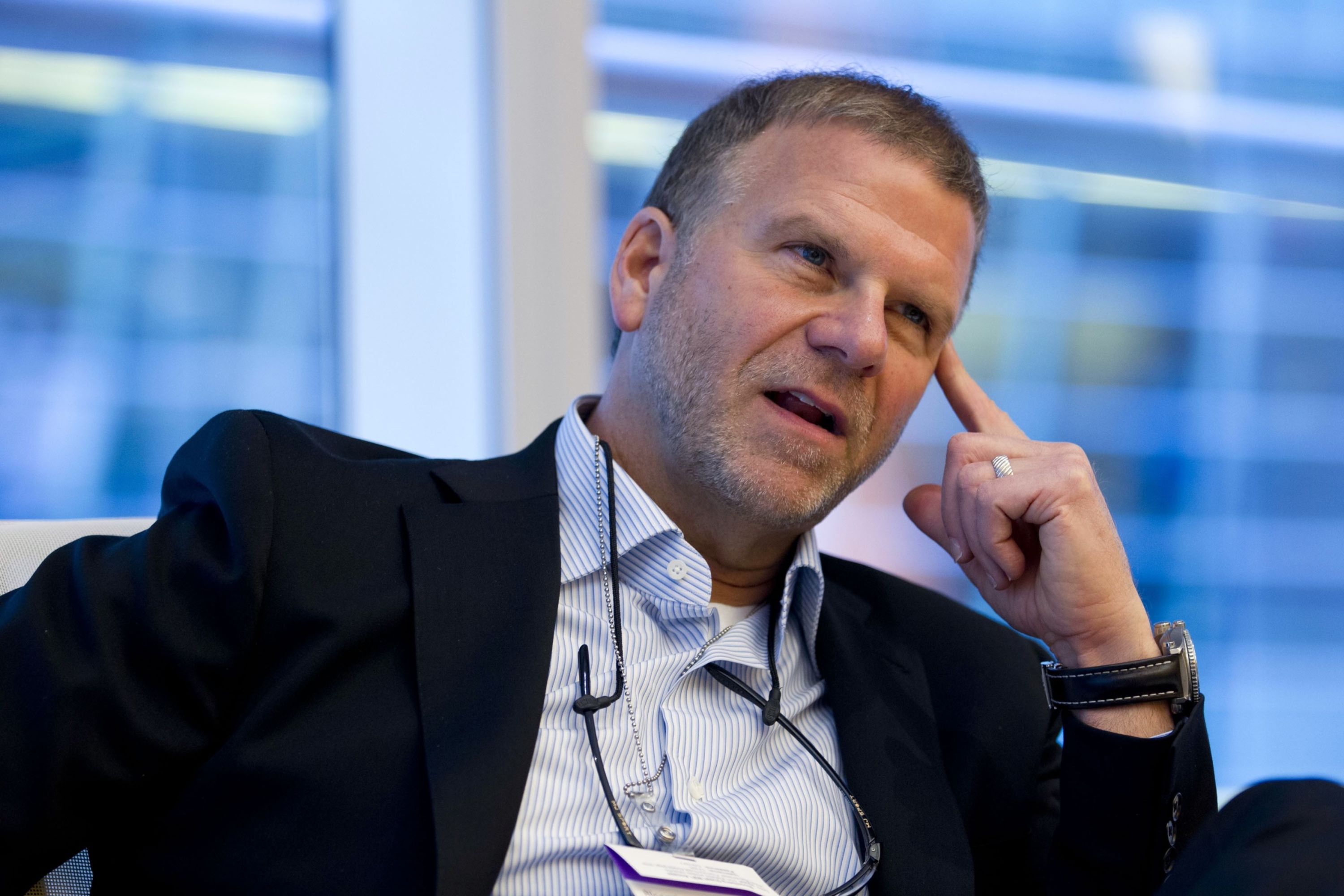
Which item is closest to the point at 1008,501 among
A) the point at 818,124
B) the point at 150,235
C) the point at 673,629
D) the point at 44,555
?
the point at 673,629

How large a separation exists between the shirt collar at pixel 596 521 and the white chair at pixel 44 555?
23.2 inches

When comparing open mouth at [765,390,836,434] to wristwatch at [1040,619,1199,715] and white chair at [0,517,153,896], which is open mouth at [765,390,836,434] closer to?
wristwatch at [1040,619,1199,715]

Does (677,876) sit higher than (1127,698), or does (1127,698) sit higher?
(1127,698)

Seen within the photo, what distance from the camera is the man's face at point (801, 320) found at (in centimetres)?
149

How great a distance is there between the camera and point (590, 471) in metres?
1.50

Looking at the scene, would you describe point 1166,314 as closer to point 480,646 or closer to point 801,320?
point 801,320

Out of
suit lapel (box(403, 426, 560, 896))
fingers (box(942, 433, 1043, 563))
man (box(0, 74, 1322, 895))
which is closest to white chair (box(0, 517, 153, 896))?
man (box(0, 74, 1322, 895))

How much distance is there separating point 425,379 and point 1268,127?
103 inches

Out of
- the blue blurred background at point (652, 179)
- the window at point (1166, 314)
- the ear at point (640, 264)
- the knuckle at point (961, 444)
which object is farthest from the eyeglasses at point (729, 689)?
the window at point (1166, 314)

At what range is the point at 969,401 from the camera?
179cm

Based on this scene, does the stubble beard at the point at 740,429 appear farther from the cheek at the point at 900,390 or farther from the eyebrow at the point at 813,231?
the eyebrow at the point at 813,231

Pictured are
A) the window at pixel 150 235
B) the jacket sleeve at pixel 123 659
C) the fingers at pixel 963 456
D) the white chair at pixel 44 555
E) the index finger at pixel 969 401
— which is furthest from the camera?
the window at pixel 150 235

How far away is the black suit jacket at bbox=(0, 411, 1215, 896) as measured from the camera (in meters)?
1.12

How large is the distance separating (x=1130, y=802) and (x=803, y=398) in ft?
2.22
